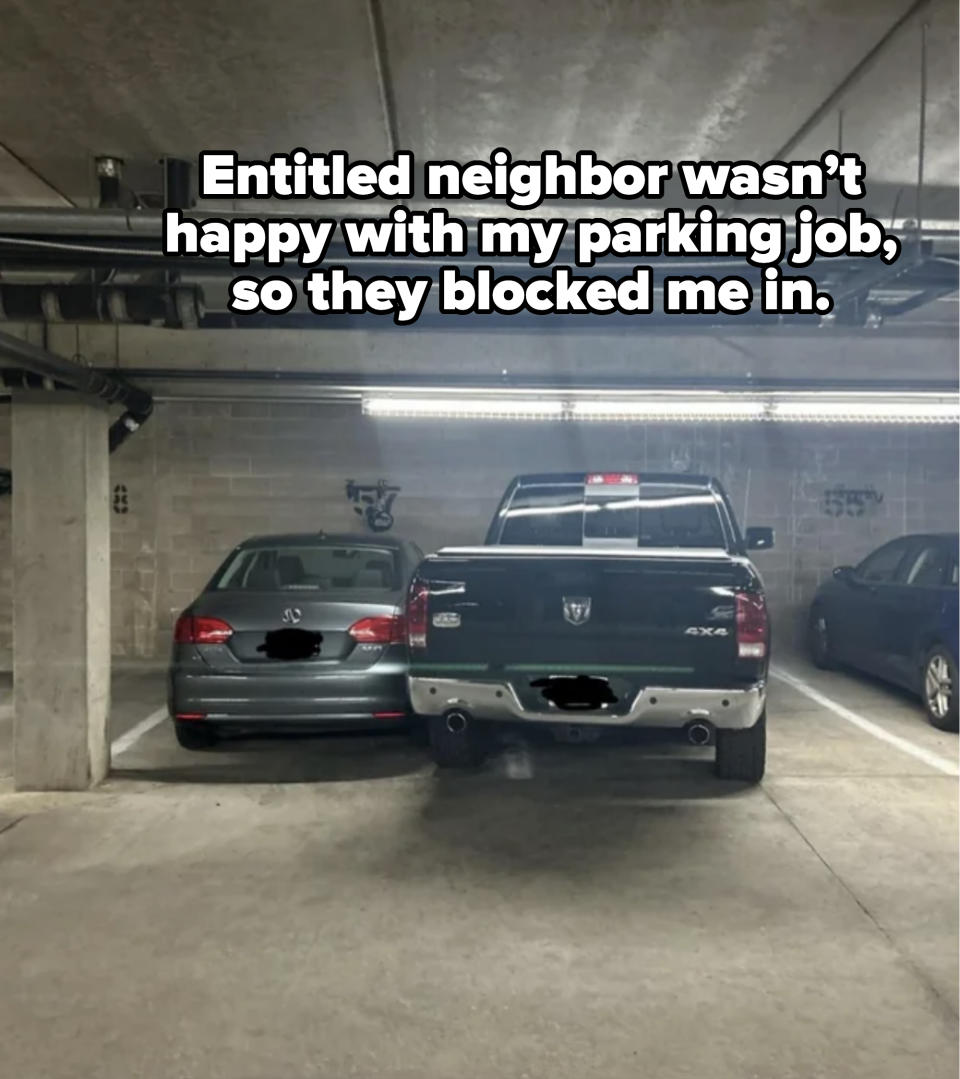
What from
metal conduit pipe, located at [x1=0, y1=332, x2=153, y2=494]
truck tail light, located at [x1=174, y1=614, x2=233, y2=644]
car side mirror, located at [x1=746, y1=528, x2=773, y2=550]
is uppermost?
metal conduit pipe, located at [x1=0, y1=332, x2=153, y2=494]

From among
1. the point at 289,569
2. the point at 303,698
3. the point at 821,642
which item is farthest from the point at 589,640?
the point at 821,642

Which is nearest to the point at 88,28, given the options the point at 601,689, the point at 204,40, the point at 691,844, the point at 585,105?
the point at 204,40

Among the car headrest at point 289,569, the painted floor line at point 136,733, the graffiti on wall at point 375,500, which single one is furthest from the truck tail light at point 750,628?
the graffiti on wall at point 375,500

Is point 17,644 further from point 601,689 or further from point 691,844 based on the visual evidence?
point 691,844

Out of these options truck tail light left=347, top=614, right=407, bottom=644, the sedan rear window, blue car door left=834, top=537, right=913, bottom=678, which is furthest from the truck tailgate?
blue car door left=834, top=537, right=913, bottom=678

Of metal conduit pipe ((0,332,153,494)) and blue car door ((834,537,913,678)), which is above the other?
metal conduit pipe ((0,332,153,494))

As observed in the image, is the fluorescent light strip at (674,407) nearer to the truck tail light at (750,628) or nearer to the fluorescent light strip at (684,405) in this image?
the fluorescent light strip at (684,405)

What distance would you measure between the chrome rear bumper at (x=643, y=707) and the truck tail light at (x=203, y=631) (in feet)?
5.11

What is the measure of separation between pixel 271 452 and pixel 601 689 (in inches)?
246

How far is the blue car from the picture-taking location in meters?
6.85

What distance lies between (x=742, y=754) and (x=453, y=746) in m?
1.78

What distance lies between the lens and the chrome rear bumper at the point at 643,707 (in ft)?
15.2

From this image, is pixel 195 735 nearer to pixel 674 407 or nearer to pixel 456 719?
pixel 456 719

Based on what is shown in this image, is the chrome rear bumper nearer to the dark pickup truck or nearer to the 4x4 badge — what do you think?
the dark pickup truck
